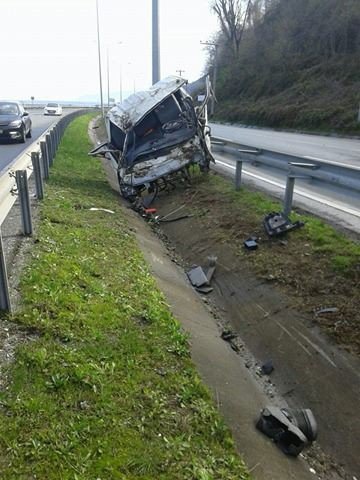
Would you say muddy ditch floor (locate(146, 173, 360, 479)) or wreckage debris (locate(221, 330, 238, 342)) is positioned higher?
muddy ditch floor (locate(146, 173, 360, 479))

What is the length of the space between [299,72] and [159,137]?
1237 inches

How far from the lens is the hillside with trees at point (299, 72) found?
96.8 feet

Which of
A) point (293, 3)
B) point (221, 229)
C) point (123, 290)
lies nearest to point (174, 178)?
point (221, 229)

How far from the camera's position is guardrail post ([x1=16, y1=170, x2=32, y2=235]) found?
573 cm

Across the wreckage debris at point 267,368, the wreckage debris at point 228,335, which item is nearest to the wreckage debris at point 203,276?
the wreckage debris at point 228,335

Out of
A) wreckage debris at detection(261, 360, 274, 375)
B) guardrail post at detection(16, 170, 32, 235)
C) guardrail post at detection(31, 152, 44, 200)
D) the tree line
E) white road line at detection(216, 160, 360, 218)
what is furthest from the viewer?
the tree line

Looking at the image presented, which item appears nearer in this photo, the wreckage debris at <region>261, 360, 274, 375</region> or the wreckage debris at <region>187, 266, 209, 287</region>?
the wreckage debris at <region>261, 360, 274, 375</region>

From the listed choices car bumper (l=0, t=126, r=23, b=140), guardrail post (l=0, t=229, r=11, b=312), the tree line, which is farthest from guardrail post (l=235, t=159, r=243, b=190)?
the tree line

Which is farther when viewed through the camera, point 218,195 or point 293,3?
point 293,3

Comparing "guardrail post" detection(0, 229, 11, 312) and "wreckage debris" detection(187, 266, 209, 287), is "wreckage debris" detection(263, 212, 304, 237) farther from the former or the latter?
"guardrail post" detection(0, 229, 11, 312)

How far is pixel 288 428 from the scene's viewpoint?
133 inches

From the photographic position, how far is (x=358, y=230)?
6.48 m

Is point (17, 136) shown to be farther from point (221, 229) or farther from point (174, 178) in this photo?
point (221, 229)

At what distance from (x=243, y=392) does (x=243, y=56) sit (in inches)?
2228
